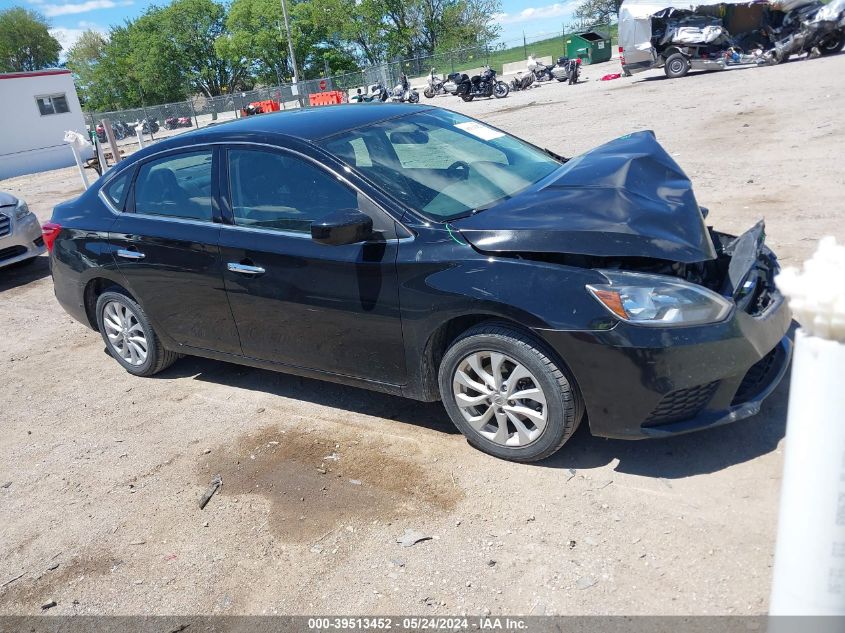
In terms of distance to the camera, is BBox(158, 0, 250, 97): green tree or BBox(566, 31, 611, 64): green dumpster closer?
BBox(566, 31, 611, 64): green dumpster

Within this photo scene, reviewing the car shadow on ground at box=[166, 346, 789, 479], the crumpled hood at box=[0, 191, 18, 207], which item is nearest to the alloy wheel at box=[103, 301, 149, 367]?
the car shadow on ground at box=[166, 346, 789, 479]

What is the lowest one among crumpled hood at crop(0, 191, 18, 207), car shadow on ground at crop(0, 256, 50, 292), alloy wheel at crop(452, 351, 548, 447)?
car shadow on ground at crop(0, 256, 50, 292)

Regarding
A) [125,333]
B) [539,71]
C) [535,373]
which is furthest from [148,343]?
[539,71]

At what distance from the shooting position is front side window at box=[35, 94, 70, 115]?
33188 mm

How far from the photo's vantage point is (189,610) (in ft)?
10.0

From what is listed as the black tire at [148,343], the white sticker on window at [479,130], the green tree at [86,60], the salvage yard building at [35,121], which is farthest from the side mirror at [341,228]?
the green tree at [86,60]

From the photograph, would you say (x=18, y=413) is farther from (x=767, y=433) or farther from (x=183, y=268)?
(x=767, y=433)

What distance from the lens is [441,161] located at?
14.2ft

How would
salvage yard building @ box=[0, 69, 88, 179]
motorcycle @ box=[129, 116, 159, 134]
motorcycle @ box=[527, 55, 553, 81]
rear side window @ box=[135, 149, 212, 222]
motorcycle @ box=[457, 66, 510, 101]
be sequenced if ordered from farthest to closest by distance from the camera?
motorcycle @ box=[129, 116, 159, 134] < motorcycle @ box=[527, 55, 553, 81] < salvage yard building @ box=[0, 69, 88, 179] < motorcycle @ box=[457, 66, 510, 101] < rear side window @ box=[135, 149, 212, 222]

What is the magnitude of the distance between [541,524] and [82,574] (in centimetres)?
217

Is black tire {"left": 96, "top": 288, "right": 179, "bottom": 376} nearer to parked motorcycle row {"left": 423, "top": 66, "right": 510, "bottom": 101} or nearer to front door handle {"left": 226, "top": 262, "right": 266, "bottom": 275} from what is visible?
front door handle {"left": 226, "top": 262, "right": 266, "bottom": 275}

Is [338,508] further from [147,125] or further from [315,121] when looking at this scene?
[147,125]

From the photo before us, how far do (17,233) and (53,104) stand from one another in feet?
95.8

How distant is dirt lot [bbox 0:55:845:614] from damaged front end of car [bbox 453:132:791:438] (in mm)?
357
